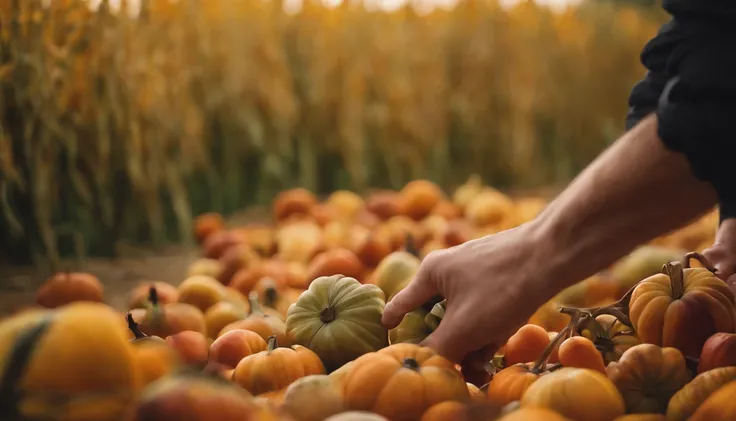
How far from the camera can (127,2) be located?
341 centimetres

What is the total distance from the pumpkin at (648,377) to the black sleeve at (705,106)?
309mm

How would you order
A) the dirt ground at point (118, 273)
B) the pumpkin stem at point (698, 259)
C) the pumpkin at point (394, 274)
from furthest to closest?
the dirt ground at point (118, 273)
the pumpkin at point (394, 274)
the pumpkin stem at point (698, 259)

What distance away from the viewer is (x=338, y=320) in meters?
1.57

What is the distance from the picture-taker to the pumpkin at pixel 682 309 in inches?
57.5

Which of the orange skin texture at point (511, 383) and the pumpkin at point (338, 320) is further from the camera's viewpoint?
the pumpkin at point (338, 320)

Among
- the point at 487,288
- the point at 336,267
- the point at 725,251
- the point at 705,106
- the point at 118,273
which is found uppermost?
the point at 705,106

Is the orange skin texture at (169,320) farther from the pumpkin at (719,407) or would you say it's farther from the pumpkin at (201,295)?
the pumpkin at (719,407)

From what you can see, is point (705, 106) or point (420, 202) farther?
point (420, 202)

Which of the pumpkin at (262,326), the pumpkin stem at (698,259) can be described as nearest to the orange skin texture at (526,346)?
the pumpkin stem at (698,259)

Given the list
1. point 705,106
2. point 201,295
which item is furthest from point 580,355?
point 201,295

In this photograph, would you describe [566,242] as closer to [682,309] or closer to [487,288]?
[487,288]

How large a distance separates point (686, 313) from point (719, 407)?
35 centimetres

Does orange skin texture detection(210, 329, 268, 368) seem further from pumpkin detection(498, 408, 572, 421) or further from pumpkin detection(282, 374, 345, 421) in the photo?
pumpkin detection(498, 408, 572, 421)

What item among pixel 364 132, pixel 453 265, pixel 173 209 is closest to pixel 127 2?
pixel 173 209
